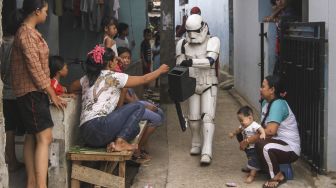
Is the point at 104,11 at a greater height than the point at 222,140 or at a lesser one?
greater

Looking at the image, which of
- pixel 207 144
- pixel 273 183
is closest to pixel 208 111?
pixel 207 144

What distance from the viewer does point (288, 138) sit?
5.34 meters

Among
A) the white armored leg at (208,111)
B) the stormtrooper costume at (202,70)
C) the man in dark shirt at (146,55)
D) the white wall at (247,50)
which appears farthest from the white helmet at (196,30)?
the man in dark shirt at (146,55)

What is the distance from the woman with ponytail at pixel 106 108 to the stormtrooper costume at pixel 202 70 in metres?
1.13

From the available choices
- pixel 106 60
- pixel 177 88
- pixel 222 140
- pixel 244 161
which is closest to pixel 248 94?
pixel 222 140

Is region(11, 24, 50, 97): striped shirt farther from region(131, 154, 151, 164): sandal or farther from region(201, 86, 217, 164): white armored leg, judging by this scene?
region(201, 86, 217, 164): white armored leg

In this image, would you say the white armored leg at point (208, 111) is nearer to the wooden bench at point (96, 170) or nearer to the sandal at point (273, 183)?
the sandal at point (273, 183)

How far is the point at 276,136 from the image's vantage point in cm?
538

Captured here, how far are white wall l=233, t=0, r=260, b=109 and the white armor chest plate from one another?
3.25 m

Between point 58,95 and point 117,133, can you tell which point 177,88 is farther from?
point 58,95

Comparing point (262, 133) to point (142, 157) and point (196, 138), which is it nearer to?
point (196, 138)

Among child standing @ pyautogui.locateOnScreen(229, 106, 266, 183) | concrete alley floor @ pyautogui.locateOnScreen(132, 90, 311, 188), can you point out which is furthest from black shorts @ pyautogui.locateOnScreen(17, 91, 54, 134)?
child standing @ pyautogui.locateOnScreen(229, 106, 266, 183)

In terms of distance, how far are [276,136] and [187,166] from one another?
49.7 inches

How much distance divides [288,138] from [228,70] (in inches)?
409
